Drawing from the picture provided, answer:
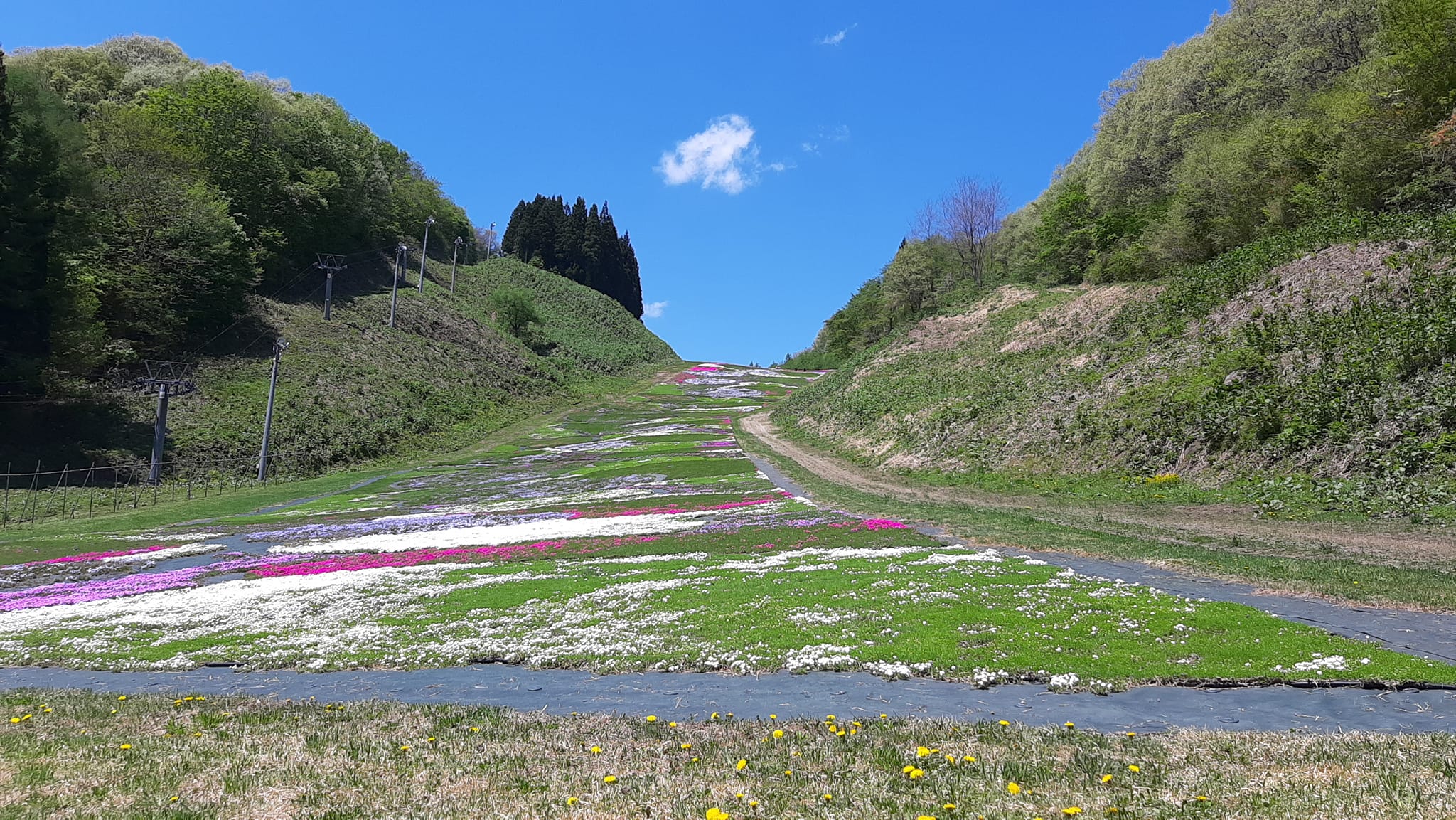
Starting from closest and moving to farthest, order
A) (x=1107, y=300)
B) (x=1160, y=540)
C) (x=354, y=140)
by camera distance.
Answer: (x=1160, y=540) → (x=1107, y=300) → (x=354, y=140)

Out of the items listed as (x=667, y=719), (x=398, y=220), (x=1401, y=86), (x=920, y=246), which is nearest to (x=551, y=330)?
(x=398, y=220)

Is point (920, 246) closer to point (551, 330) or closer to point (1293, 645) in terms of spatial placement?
point (551, 330)

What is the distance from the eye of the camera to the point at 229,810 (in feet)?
23.4

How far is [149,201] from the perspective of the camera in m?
67.8

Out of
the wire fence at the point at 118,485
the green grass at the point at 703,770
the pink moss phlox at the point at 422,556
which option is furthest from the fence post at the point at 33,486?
the green grass at the point at 703,770

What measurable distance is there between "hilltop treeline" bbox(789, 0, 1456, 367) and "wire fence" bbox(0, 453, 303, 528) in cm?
8093

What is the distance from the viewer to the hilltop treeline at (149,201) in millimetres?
51938

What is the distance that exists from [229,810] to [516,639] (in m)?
9.94

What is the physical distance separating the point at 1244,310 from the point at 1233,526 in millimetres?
22446

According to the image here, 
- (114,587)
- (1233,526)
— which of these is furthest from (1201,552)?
(114,587)

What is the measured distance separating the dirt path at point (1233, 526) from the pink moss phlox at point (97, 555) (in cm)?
3882

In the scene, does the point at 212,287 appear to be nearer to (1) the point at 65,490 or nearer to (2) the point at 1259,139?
(1) the point at 65,490

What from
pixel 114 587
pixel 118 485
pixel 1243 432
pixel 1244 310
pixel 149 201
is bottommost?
pixel 114 587

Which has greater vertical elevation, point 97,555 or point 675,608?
point 675,608
